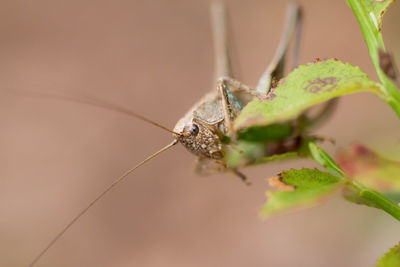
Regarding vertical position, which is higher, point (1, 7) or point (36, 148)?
point (1, 7)

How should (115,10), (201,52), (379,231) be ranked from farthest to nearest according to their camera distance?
(115,10)
(201,52)
(379,231)

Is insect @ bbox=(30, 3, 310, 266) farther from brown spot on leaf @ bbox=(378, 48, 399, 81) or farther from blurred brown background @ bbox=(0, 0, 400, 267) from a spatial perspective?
blurred brown background @ bbox=(0, 0, 400, 267)

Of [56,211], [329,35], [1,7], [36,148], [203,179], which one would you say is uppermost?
[1,7]

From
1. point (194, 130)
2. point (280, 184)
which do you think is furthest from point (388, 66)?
point (194, 130)

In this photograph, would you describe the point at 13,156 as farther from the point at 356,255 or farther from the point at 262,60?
the point at 356,255

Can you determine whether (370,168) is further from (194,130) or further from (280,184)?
(194,130)

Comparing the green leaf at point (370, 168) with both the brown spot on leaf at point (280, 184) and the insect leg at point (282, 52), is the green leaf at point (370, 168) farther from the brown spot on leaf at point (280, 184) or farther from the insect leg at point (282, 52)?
the insect leg at point (282, 52)

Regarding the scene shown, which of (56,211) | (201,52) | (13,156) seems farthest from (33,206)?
(201,52)
